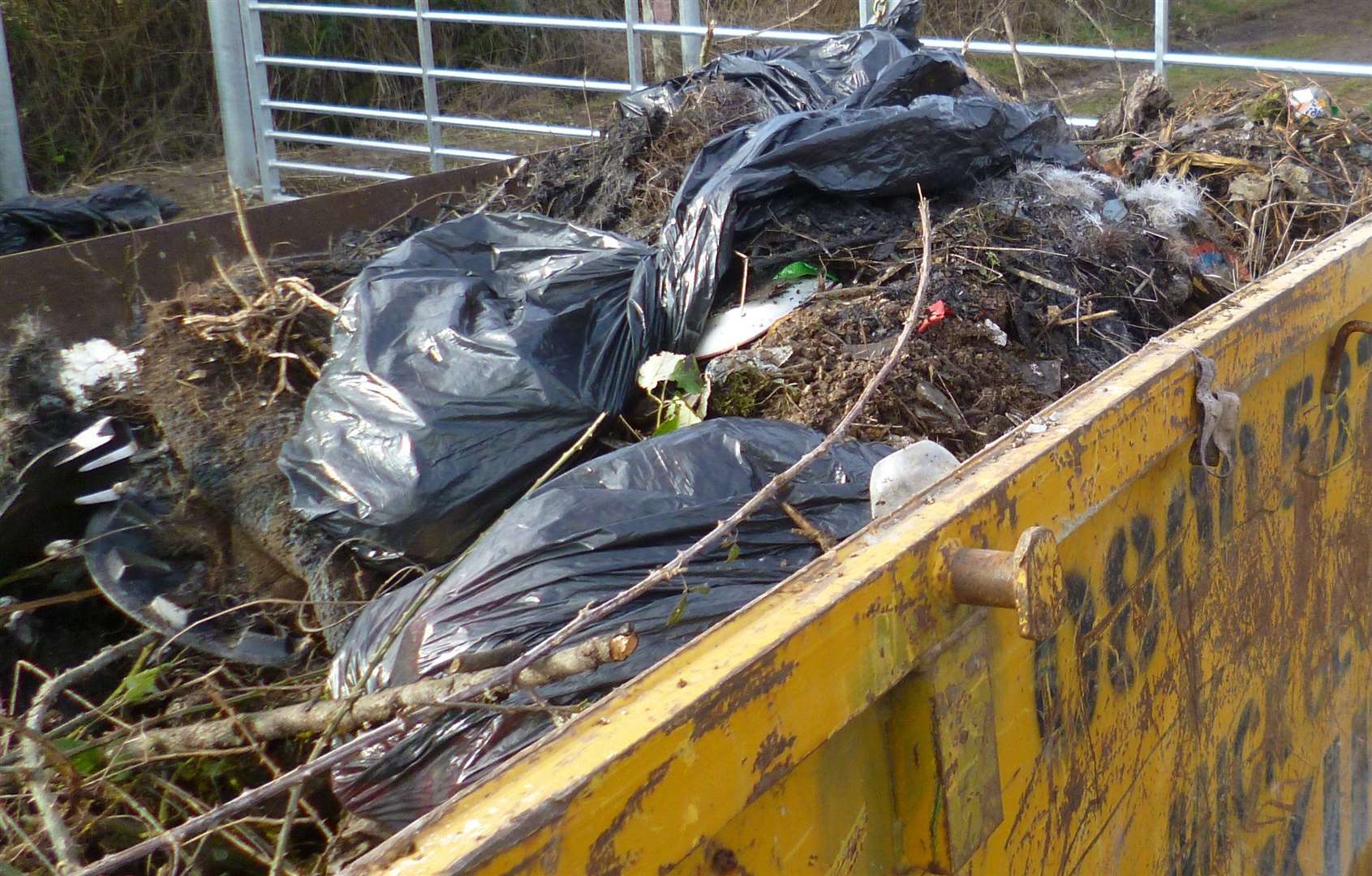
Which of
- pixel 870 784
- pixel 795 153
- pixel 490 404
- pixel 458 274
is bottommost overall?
pixel 870 784

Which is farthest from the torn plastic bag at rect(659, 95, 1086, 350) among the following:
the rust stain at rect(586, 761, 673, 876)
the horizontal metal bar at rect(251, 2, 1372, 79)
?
the rust stain at rect(586, 761, 673, 876)

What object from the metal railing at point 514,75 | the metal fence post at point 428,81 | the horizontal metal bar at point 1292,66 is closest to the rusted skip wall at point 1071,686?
the horizontal metal bar at point 1292,66

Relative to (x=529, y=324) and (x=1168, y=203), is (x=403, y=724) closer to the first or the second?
(x=529, y=324)

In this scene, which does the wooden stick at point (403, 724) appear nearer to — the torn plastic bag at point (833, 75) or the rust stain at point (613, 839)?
the rust stain at point (613, 839)

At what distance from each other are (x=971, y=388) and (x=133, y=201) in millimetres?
3252

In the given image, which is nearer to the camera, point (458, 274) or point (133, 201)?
point (458, 274)

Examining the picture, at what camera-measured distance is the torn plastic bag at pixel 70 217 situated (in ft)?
12.3

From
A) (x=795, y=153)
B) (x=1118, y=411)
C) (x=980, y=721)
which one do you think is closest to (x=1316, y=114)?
(x=795, y=153)

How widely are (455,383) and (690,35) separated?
4191mm

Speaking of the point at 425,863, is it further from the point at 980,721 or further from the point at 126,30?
the point at 126,30

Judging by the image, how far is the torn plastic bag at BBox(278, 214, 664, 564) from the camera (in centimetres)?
179

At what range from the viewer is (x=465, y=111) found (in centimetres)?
1008

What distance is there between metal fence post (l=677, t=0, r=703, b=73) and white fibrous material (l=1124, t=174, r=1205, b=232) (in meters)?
3.19

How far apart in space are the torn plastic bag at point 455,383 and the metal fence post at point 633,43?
12.4 ft
